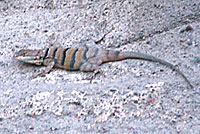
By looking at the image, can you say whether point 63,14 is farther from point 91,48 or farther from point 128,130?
point 128,130

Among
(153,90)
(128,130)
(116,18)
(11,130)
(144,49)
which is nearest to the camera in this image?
(128,130)

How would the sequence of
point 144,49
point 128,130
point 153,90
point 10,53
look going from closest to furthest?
point 128,130, point 153,90, point 144,49, point 10,53

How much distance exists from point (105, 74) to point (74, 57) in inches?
29.9

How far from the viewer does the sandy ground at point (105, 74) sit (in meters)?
4.60

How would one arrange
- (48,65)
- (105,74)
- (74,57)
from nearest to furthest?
1. (105,74)
2. (74,57)
3. (48,65)

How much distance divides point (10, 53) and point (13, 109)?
1.99 meters

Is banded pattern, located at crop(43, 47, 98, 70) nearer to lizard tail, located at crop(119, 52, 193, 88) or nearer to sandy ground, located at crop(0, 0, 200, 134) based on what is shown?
sandy ground, located at crop(0, 0, 200, 134)

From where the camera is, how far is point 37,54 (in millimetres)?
6316

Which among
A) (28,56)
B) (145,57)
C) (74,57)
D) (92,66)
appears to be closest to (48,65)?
(28,56)

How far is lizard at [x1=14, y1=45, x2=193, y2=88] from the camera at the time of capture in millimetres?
6027

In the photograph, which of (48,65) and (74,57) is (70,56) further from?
(48,65)

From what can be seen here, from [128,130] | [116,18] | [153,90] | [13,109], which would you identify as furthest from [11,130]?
[116,18]

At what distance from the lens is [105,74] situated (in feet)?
18.9

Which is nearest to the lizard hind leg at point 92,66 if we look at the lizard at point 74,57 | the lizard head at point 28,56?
the lizard at point 74,57
